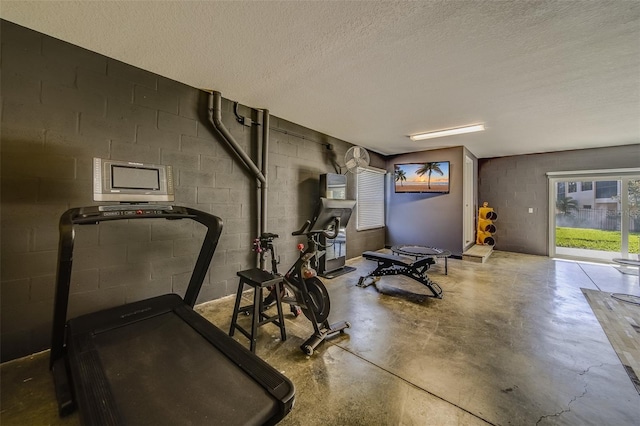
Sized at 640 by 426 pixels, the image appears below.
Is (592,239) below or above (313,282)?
above

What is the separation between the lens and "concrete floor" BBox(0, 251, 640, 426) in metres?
1.50

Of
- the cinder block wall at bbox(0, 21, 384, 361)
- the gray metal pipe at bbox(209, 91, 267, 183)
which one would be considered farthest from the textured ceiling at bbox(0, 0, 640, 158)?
the cinder block wall at bbox(0, 21, 384, 361)

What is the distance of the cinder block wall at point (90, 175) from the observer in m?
1.90

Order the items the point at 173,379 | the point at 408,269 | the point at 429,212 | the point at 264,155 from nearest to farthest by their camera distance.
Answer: the point at 173,379, the point at 264,155, the point at 408,269, the point at 429,212

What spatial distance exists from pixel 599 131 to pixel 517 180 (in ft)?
7.29

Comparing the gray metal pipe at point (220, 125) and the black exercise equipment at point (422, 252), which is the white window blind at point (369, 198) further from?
the gray metal pipe at point (220, 125)

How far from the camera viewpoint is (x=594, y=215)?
5566 millimetres

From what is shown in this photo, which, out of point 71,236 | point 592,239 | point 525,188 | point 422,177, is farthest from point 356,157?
point 592,239

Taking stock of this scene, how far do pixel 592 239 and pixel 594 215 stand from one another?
565mm

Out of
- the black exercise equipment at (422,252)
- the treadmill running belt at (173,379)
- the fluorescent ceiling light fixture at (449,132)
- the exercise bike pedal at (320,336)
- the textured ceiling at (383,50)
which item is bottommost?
the exercise bike pedal at (320,336)

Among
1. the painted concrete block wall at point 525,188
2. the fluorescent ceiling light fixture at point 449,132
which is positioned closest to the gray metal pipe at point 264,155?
the fluorescent ceiling light fixture at point 449,132

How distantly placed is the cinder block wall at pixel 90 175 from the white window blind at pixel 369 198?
2.94 meters

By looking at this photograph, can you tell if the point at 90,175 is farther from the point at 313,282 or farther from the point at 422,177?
the point at 422,177

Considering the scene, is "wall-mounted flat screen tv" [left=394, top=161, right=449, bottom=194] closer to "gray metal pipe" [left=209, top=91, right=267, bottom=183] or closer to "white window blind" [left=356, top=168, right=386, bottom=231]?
"white window blind" [left=356, top=168, right=386, bottom=231]
